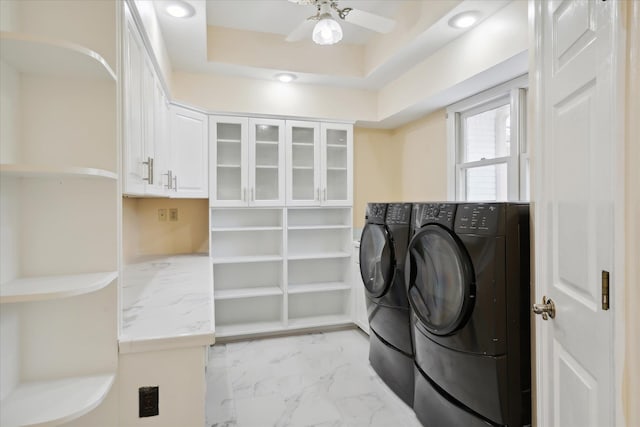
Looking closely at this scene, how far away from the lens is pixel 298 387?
251 cm

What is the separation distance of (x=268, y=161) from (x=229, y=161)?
0.38 m

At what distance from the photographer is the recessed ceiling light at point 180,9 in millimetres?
2172

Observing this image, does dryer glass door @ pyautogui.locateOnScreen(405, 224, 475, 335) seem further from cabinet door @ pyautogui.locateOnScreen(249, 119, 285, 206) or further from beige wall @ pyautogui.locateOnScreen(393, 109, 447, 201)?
cabinet door @ pyautogui.locateOnScreen(249, 119, 285, 206)

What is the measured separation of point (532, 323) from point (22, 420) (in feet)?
6.16

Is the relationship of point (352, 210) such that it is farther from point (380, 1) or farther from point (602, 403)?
point (602, 403)

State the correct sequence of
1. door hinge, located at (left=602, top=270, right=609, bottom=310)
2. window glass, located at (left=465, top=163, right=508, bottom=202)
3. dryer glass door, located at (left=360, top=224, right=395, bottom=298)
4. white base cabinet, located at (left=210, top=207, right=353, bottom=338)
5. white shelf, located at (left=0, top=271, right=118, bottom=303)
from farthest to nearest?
1. white base cabinet, located at (left=210, top=207, right=353, bottom=338)
2. window glass, located at (left=465, top=163, right=508, bottom=202)
3. dryer glass door, located at (left=360, top=224, right=395, bottom=298)
4. white shelf, located at (left=0, top=271, right=118, bottom=303)
5. door hinge, located at (left=602, top=270, right=609, bottom=310)

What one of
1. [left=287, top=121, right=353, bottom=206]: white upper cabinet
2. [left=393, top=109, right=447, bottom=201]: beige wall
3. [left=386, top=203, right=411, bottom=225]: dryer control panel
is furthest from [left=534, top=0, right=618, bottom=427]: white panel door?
[left=287, top=121, right=353, bottom=206]: white upper cabinet

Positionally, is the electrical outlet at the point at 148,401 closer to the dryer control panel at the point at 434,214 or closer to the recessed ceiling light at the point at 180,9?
the dryer control panel at the point at 434,214

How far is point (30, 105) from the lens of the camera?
1167 mm

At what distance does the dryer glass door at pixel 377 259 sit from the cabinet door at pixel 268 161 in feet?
3.56

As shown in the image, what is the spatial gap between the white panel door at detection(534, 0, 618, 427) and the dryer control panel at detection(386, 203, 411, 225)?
983 millimetres

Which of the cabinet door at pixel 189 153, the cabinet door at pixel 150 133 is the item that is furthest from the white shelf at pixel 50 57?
the cabinet door at pixel 189 153

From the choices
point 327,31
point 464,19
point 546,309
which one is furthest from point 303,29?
point 546,309

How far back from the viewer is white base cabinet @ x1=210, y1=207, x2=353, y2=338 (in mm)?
3561
